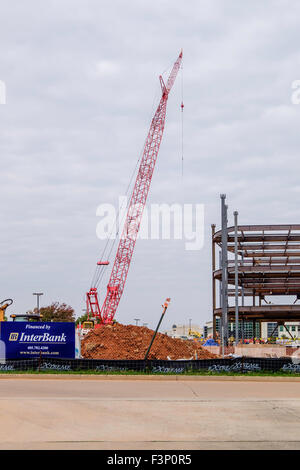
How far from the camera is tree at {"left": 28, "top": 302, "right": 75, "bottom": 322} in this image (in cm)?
11550

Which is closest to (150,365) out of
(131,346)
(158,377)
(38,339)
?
(158,377)

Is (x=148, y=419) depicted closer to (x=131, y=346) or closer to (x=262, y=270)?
(x=131, y=346)

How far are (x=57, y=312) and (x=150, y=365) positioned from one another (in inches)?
3817

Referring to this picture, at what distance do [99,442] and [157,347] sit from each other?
80.3 feet

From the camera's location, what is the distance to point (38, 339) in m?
26.4

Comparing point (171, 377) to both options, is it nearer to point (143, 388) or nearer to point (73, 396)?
point (143, 388)

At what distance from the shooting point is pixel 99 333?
1459 inches

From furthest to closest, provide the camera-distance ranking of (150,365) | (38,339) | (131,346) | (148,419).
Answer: (131,346), (38,339), (150,365), (148,419)

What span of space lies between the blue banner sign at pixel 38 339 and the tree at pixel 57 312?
8822 cm

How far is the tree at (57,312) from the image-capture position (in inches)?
4547

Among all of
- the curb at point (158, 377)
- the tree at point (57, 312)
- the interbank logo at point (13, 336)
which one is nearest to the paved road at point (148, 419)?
A: the curb at point (158, 377)

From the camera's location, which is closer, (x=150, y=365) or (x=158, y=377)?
(x=158, y=377)

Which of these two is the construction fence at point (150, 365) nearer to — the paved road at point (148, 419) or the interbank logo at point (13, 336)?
the interbank logo at point (13, 336)

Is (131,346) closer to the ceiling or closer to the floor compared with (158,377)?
closer to the floor
